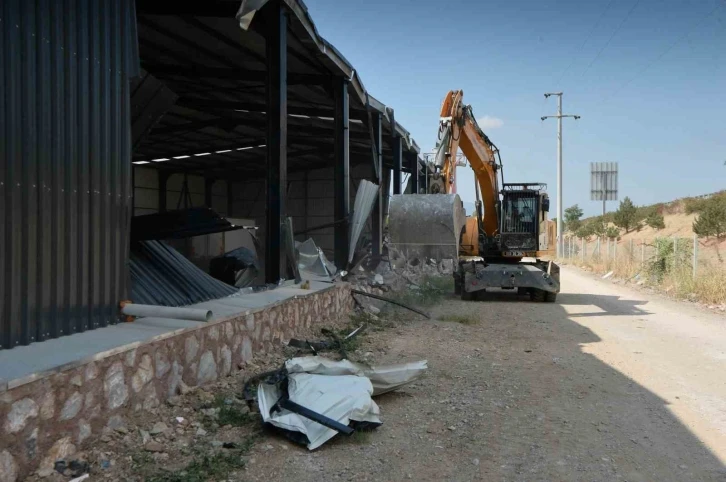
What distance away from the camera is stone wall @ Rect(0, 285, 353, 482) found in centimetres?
314

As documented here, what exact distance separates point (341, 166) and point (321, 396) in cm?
717

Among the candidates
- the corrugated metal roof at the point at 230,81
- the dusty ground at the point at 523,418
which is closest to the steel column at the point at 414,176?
the corrugated metal roof at the point at 230,81

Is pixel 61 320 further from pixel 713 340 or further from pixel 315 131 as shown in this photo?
pixel 315 131

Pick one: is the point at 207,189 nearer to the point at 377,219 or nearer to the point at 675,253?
the point at 377,219

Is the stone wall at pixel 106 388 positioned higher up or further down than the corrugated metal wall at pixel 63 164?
further down

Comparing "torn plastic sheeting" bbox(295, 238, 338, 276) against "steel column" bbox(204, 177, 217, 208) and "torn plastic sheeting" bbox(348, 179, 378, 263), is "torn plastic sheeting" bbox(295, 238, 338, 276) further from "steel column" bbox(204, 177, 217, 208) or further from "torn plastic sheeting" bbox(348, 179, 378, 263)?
"steel column" bbox(204, 177, 217, 208)

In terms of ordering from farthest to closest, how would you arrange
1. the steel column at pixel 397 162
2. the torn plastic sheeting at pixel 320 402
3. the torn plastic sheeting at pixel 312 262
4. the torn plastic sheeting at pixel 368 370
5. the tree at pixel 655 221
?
the tree at pixel 655 221, the steel column at pixel 397 162, the torn plastic sheeting at pixel 312 262, the torn plastic sheeting at pixel 368 370, the torn plastic sheeting at pixel 320 402

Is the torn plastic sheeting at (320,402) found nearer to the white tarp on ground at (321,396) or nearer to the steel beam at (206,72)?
the white tarp on ground at (321,396)

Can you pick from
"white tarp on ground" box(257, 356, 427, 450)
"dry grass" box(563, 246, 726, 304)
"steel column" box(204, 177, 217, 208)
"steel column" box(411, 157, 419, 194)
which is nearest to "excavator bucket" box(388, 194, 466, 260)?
"white tarp on ground" box(257, 356, 427, 450)

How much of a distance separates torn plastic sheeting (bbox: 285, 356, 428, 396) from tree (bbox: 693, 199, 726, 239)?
108ft

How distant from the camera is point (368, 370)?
18.2 ft

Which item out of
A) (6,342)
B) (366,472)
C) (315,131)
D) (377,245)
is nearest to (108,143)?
(6,342)

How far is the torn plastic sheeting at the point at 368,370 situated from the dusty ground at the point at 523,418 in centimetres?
16

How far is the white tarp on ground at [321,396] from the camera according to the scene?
4445mm
